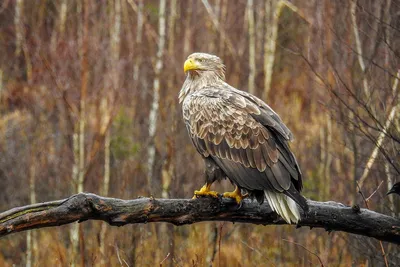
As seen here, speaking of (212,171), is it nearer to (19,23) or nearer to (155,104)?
(19,23)

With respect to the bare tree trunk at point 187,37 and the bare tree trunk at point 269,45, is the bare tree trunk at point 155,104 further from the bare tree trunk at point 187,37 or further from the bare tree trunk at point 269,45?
the bare tree trunk at point 269,45

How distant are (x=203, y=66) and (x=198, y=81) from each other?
0.14 meters

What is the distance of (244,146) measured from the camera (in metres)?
5.62

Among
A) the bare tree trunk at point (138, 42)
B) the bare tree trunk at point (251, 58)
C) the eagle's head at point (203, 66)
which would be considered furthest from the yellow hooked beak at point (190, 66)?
the bare tree trunk at point (138, 42)

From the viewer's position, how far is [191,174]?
37.0 feet

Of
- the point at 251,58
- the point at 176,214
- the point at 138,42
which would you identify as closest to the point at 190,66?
the point at 176,214

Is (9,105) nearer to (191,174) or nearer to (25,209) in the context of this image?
(191,174)

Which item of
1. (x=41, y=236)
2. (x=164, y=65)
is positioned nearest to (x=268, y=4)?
(x=164, y=65)

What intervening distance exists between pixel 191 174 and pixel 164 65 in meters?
2.34

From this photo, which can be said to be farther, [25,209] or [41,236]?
[41,236]

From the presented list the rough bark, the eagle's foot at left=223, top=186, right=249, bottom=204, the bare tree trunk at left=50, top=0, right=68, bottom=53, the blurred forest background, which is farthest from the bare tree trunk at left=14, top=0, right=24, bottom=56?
the rough bark

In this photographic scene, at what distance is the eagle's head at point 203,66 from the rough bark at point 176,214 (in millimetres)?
1514

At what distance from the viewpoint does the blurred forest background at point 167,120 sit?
7.15 meters

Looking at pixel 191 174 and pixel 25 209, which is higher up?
pixel 191 174
